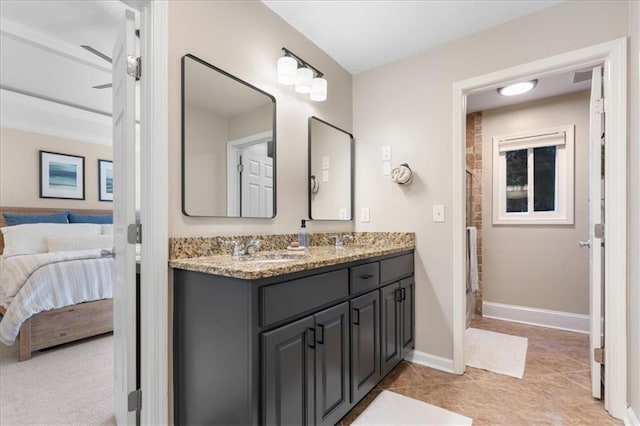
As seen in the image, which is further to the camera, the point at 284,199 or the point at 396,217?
the point at 396,217

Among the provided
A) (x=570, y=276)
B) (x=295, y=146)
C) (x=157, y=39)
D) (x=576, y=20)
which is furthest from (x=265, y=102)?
(x=570, y=276)

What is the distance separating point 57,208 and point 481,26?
5343 millimetres

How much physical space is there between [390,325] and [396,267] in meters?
0.40

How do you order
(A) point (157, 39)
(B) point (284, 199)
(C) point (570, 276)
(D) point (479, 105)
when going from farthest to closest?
(D) point (479, 105)
(C) point (570, 276)
(B) point (284, 199)
(A) point (157, 39)

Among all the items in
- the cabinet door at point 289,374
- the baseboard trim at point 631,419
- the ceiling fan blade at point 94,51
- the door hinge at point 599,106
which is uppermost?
the ceiling fan blade at point 94,51

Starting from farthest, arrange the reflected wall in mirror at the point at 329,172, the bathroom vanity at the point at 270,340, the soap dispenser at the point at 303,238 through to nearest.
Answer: the reflected wall in mirror at the point at 329,172 < the soap dispenser at the point at 303,238 < the bathroom vanity at the point at 270,340

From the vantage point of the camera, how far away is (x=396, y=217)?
2.64m

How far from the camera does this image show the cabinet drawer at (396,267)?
2.07m

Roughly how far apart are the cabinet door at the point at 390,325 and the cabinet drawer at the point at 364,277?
0.47 ft

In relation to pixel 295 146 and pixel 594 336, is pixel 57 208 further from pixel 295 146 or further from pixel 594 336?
pixel 594 336

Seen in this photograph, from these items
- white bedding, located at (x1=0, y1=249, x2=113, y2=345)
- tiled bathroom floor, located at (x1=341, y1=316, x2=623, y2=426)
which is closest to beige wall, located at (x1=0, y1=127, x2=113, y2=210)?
white bedding, located at (x1=0, y1=249, x2=113, y2=345)

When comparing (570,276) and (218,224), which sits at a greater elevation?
(218,224)

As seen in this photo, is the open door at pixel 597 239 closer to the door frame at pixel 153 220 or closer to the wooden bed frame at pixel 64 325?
the door frame at pixel 153 220

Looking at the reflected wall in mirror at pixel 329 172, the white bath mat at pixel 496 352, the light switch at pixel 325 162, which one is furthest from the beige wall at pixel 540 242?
the light switch at pixel 325 162
